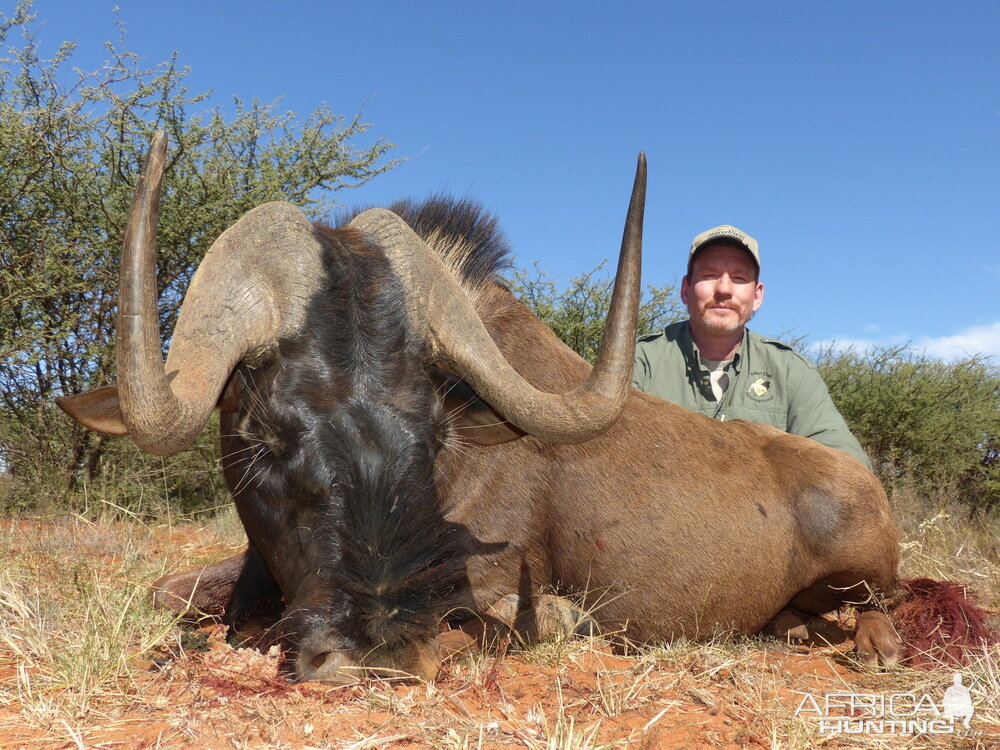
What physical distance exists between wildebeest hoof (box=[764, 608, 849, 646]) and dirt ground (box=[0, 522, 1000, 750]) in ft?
2.26

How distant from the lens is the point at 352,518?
9.09 ft

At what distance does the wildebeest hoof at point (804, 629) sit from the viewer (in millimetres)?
4398

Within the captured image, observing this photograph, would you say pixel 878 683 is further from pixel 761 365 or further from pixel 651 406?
pixel 761 365

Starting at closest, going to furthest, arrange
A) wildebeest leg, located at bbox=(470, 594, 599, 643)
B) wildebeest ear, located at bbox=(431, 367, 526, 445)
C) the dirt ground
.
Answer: the dirt ground → wildebeest ear, located at bbox=(431, 367, 526, 445) → wildebeest leg, located at bbox=(470, 594, 599, 643)

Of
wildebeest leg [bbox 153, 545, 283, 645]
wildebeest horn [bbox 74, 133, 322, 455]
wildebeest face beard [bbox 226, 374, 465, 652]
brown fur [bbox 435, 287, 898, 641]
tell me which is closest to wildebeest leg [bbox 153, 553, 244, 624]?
wildebeest leg [bbox 153, 545, 283, 645]

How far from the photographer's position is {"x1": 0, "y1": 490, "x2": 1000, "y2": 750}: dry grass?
7.88ft

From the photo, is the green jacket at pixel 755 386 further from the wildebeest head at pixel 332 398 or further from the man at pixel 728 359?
the wildebeest head at pixel 332 398

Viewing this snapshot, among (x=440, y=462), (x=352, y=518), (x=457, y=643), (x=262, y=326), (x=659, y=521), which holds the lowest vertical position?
(x=457, y=643)

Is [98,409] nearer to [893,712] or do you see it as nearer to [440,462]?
[440,462]

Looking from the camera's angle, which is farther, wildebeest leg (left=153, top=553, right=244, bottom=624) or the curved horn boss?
wildebeest leg (left=153, top=553, right=244, bottom=624)

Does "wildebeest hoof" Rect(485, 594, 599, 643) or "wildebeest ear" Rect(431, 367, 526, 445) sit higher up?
"wildebeest ear" Rect(431, 367, 526, 445)

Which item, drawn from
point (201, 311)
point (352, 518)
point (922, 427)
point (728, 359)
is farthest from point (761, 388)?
point (922, 427)

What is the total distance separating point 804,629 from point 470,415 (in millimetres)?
2317

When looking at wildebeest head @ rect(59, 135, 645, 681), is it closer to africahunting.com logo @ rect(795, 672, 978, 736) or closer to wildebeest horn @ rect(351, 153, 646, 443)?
wildebeest horn @ rect(351, 153, 646, 443)
